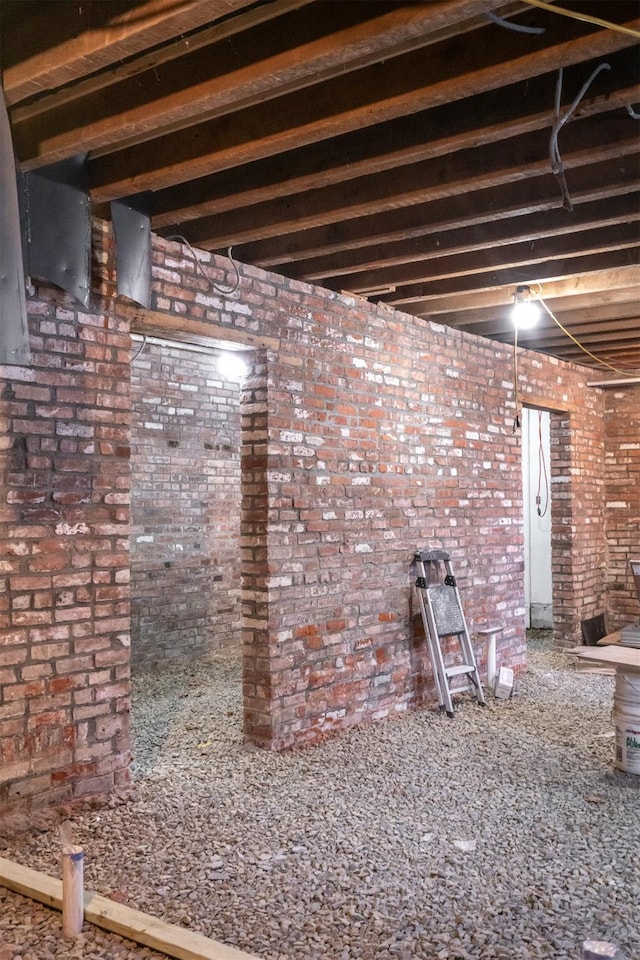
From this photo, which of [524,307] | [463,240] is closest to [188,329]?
[463,240]

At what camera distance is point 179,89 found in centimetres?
267

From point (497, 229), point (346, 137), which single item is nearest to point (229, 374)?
point (497, 229)

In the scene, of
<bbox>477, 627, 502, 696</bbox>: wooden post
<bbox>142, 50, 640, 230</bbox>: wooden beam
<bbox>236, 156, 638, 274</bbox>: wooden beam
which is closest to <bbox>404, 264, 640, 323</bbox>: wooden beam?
<bbox>236, 156, 638, 274</bbox>: wooden beam

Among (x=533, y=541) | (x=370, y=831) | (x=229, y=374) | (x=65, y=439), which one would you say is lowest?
(x=370, y=831)

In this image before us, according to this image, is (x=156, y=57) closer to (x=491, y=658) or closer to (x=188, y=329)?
(x=188, y=329)

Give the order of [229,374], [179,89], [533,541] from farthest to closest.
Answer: [533,541]
[229,374]
[179,89]

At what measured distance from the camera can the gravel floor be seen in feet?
8.36

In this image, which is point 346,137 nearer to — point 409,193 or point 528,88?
point 409,193

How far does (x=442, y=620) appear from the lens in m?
5.41

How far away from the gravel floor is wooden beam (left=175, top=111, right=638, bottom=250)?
8.96ft

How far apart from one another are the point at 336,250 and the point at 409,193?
30.2 inches

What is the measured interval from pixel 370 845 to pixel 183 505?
162 inches

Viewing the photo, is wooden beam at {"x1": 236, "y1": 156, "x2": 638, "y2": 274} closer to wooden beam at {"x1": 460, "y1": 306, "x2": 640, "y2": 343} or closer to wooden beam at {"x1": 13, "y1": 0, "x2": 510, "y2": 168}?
wooden beam at {"x1": 13, "y1": 0, "x2": 510, "y2": 168}

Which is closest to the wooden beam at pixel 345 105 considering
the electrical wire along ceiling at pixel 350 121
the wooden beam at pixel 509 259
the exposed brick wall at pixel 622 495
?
the electrical wire along ceiling at pixel 350 121
